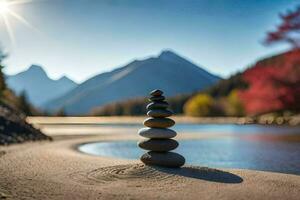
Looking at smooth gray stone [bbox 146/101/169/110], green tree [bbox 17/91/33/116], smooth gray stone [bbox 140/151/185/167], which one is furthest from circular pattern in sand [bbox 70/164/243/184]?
green tree [bbox 17/91/33/116]

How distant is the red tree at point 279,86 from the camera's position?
17844 mm

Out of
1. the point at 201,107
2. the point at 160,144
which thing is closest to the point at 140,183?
the point at 160,144

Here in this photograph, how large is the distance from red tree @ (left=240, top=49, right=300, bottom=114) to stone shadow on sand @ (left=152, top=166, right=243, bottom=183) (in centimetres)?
398

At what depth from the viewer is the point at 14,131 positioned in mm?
37188

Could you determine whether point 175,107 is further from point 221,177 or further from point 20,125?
point 221,177

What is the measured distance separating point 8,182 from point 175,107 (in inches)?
6278

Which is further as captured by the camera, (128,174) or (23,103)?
(23,103)

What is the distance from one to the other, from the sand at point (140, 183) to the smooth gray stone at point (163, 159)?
455 mm

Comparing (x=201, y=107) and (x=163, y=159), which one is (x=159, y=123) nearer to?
(x=163, y=159)

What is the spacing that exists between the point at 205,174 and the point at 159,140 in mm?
2333

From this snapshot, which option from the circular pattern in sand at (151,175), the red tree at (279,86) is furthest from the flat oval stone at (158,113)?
the red tree at (279,86)

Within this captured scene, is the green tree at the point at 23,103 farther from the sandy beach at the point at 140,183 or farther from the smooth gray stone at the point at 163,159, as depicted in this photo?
the smooth gray stone at the point at 163,159

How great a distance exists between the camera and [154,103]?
17.9m

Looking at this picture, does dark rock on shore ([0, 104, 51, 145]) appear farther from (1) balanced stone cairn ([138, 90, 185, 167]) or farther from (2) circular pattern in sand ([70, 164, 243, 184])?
(2) circular pattern in sand ([70, 164, 243, 184])
